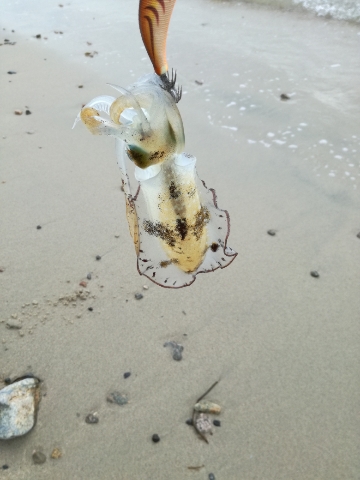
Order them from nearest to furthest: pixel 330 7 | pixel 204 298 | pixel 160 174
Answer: pixel 160 174 < pixel 204 298 < pixel 330 7

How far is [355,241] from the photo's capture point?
256 cm

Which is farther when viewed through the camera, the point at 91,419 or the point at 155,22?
the point at 91,419

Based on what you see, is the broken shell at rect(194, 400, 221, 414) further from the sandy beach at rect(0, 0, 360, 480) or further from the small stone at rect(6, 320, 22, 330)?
the small stone at rect(6, 320, 22, 330)

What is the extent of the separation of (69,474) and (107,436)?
0.19 m

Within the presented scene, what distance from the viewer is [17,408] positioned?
1.77 m

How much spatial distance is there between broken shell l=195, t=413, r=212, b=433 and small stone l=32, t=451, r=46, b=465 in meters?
0.59

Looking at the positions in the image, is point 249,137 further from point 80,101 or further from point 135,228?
point 135,228

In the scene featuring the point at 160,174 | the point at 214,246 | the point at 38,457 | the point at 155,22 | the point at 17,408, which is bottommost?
the point at 38,457

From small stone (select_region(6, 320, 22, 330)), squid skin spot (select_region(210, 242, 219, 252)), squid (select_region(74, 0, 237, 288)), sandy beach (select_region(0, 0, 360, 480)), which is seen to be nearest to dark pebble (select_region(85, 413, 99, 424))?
sandy beach (select_region(0, 0, 360, 480))

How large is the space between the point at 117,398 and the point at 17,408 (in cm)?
39

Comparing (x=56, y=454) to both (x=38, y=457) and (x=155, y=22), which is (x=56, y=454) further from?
(x=155, y=22)

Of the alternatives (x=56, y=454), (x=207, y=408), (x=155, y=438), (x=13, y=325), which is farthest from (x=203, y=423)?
(x=13, y=325)

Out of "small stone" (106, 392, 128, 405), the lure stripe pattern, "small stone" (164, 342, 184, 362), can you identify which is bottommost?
"small stone" (106, 392, 128, 405)

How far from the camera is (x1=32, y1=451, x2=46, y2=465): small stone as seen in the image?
1719 millimetres
